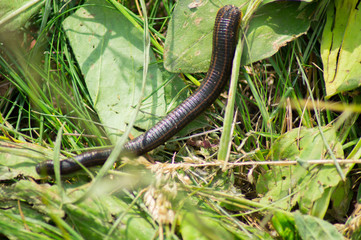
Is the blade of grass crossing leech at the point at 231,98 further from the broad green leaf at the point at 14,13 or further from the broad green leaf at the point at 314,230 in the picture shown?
the broad green leaf at the point at 14,13

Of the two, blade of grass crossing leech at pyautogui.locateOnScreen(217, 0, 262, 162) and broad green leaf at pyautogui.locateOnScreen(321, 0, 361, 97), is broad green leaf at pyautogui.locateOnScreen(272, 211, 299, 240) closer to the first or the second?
blade of grass crossing leech at pyautogui.locateOnScreen(217, 0, 262, 162)

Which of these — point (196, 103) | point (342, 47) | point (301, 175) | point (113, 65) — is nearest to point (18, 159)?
point (113, 65)

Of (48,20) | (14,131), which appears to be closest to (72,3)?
(48,20)

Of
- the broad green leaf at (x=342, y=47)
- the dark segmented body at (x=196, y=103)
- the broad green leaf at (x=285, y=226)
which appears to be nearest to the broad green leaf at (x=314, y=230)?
the broad green leaf at (x=285, y=226)

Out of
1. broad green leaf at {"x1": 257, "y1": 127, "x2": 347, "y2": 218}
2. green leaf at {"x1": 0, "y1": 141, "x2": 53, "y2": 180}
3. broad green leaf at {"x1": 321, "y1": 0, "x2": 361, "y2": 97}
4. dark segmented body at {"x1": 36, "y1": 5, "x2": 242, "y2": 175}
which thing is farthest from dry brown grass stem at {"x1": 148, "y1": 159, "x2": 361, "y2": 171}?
green leaf at {"x1": 0, "y1": 141, "x2": 53, "y2": 180}

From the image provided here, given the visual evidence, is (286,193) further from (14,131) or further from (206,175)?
(14,131)

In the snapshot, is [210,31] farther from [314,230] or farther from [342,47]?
[314,230]
